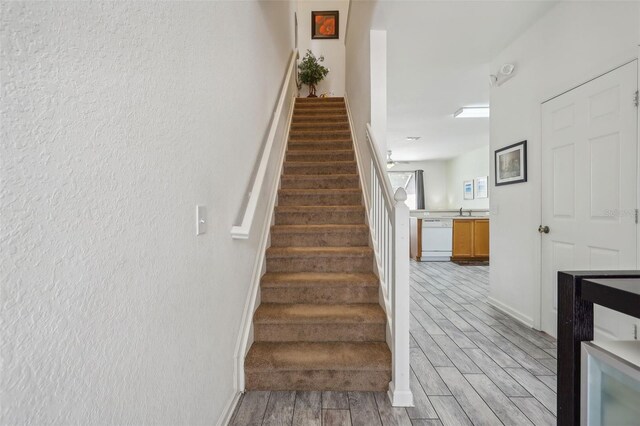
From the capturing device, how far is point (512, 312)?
291cm

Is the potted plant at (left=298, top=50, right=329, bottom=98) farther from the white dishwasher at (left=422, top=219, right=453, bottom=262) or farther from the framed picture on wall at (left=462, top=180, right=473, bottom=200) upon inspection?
the framed picture on wall at (left=462, top=180, right=473, bottom=200)

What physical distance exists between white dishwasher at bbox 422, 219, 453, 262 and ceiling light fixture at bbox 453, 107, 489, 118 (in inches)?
86.6

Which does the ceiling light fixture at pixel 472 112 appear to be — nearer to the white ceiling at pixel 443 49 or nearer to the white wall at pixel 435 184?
the white ceiling at pixel 443 49

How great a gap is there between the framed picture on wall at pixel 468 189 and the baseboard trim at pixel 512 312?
5411mm

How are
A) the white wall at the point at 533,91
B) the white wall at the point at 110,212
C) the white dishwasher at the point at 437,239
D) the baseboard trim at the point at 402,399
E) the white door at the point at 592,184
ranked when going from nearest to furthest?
the white wall at the point at 110,212 < the baseboard trim at the point at 402,399 < the white door at the point at 592,184 < the white wall at the point at 533,91 < the white dishwasher at the point at 437,239

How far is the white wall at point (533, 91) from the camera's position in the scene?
1954 mm

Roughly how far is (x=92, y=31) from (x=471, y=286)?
183 inches

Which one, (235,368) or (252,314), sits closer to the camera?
(235,368)

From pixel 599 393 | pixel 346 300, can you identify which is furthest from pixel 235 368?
pixel 599 393

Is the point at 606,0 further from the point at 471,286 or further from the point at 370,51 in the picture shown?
the point at 471,286

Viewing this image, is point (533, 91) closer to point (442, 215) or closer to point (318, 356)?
point (318, 356)

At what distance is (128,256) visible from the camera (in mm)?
790

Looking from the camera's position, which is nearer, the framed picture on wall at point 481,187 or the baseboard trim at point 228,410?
the baseboard trim at point 228,410

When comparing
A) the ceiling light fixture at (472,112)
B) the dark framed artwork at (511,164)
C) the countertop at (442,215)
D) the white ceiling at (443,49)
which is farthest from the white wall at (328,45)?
the dark framed artwork at (511,164)
